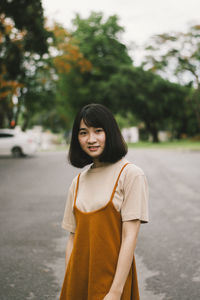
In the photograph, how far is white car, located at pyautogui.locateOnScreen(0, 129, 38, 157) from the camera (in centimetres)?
2067

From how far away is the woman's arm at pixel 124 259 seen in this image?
5.78 feet

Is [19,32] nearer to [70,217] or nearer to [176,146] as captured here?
[176,146]

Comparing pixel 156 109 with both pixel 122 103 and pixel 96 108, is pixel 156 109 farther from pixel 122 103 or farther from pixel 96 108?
pixel 96 108

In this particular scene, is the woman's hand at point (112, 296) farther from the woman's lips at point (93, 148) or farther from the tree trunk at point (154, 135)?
the tree trunk at point (154, 135)

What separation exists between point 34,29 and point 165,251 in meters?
13.0

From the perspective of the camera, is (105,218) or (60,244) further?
(60,244)

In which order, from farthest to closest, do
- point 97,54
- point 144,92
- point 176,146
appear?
point 97,54 < point 144,92 < point 176,146

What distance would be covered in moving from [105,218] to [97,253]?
0.18 metres

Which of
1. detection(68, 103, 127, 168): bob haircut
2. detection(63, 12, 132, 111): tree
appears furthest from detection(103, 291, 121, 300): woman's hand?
detection(63, 12, 132, 111): tree

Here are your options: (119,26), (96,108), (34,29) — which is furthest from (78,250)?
(119,26)

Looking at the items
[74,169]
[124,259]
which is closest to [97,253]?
[124,259]

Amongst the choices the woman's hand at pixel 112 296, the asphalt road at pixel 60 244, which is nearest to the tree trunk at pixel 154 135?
the asphalt road at pixel 60 244

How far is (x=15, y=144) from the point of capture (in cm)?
2069

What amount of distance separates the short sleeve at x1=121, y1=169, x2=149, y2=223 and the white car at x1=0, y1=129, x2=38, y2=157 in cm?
1929
